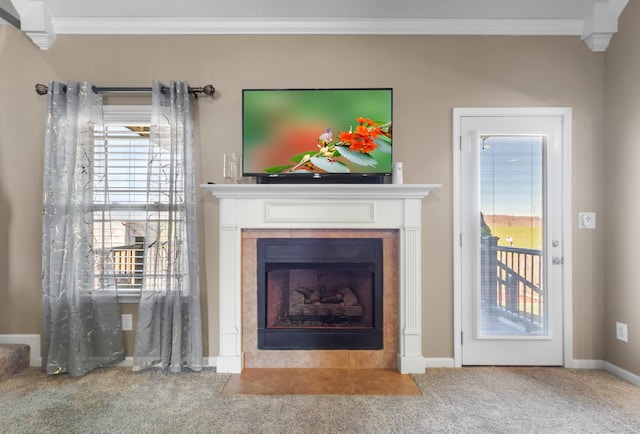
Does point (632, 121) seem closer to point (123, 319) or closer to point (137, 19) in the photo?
point (137, 19)

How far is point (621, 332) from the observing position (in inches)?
104

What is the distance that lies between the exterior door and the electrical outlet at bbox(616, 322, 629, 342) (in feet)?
1.20

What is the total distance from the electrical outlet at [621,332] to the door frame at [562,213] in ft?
0.97

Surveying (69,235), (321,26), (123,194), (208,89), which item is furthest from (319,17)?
(69,235)

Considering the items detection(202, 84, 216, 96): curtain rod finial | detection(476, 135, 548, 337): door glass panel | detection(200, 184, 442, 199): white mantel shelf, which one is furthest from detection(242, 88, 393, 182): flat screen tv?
detection(476, 135, 548, 337): door glass panel

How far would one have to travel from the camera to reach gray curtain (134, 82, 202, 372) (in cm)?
265

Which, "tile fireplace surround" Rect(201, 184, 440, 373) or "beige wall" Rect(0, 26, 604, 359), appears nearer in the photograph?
"tile fireplace surround" Rect(201, 184, 440, 373)

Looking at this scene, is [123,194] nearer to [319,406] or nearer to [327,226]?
[327,226]

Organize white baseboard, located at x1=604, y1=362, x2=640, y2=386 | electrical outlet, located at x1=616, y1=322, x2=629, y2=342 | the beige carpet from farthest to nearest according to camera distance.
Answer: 1. electrical outlet, located at x1=616, y1=322, x2=629, y2=342
2. white baseboard, located at x1=604, y1=362, x2=640, y2=386
3. the beige carpet

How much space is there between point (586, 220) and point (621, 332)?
86 centimetres

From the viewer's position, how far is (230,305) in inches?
106

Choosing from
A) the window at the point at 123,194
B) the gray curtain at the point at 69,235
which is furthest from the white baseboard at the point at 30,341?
the window at the point at 123,194

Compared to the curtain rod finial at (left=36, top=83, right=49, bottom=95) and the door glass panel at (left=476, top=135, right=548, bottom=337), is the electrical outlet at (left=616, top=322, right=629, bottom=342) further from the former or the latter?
the curtain rod finial at (left=36, top=83, right=49, bottom=95)

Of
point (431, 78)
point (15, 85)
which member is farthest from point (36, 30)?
point (431, 78)
